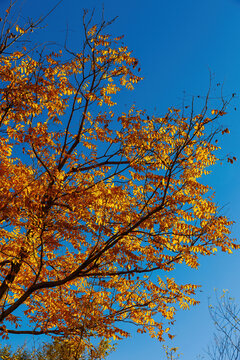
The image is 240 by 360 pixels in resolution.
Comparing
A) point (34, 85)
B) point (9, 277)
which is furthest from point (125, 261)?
point (34, 85)

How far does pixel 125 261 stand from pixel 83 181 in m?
3.86

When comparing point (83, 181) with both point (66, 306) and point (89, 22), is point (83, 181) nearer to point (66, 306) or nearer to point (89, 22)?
point (66, 306)

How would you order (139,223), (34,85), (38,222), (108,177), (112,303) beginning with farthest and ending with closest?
1. (108,177)
2. (112,303)
3. (34,85)
4. (38,222)
5. (139,223)

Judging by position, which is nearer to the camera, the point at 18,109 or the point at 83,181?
the point at 18,109

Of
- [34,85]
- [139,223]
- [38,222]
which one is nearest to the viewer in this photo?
[139,223]

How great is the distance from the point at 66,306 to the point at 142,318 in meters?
2.85

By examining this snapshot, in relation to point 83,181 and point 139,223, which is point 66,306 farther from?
point 139,223

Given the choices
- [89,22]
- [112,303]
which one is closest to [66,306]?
[112,303]

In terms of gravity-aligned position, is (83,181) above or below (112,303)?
above

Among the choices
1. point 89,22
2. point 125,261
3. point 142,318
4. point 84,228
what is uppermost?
point 89,22

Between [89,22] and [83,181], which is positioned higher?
[89,22]

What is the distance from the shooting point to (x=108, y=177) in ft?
40.6

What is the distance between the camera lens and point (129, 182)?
41.2 feet

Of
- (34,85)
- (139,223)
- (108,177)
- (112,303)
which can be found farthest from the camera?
(108,177)
